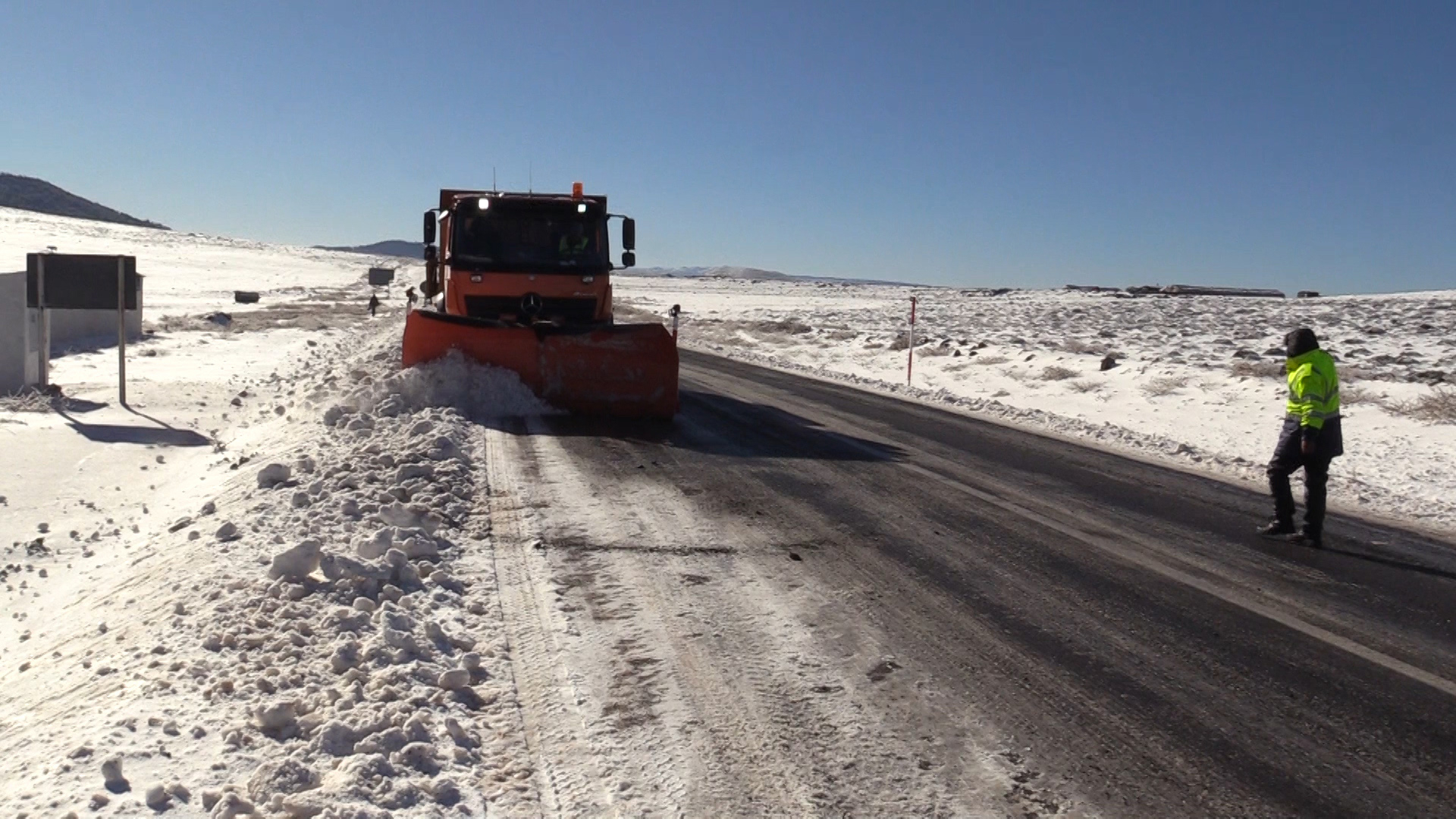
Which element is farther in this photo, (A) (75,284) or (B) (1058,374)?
(B) (1058,374)

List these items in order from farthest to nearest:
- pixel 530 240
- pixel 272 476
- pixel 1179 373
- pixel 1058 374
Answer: pixel 1058 374 < pixel 1179 373 < pixel 530 240 < pixel 272 476

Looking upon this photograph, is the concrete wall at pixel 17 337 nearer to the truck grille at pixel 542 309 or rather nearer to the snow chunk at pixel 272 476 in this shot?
the truck grille at pixel 542 309

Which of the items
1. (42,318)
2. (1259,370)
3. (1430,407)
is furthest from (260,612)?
(1259,370)

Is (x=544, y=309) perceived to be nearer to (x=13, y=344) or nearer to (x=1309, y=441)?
(x=13, y=344)

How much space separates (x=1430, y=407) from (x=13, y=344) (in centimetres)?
1762

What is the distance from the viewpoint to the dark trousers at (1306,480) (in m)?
7.98

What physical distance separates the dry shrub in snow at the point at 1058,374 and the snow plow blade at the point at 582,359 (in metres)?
9.70

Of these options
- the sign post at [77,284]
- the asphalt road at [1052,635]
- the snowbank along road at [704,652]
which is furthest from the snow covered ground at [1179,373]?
the sign post at [77,284]

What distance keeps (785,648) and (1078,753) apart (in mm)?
1477

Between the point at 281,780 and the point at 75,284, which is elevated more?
the point at 75,284

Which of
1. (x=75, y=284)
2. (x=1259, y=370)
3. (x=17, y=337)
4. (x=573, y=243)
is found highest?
(x=573, y=243)

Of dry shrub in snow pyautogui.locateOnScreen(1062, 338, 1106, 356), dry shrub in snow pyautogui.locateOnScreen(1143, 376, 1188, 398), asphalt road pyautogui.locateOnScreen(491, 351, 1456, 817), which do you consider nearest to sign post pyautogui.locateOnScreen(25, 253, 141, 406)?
asphalt road pyautogui.locateOnScreen(491, 351, 1456, 817)

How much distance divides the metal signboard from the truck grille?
4.12 metres

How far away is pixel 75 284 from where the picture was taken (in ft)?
44.8
